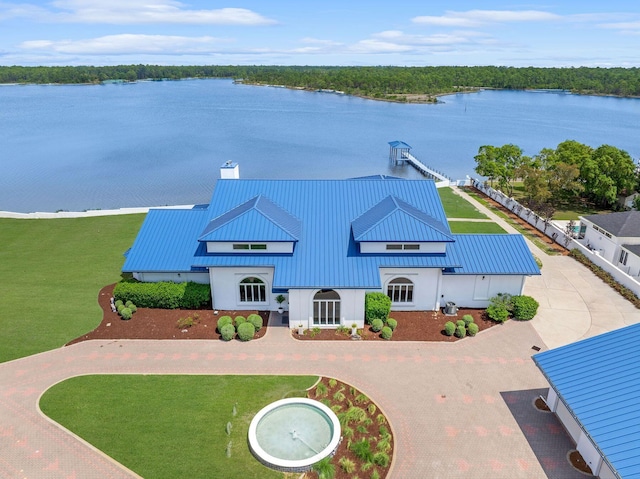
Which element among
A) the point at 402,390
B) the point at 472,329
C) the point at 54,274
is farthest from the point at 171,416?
the point at 54,274

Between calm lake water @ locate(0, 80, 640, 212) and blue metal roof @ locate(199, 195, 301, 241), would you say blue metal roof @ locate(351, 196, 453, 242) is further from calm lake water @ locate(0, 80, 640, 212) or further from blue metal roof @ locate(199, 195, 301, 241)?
calm lake water @ locate(0, 80, 640, 212)

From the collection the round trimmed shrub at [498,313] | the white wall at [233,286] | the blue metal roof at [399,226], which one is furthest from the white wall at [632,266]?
the white wall at [233,286]

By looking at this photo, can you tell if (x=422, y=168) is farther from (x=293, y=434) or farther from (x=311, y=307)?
(x=293, y=434)

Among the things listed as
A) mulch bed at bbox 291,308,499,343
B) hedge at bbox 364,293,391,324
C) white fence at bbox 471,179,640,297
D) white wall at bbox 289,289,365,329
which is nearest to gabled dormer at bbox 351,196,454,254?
hedge at bbox 364,293,391,324

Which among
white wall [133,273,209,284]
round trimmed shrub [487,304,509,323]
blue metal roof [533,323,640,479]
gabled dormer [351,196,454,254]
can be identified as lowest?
round trimmed shrub [487,304,509,323]

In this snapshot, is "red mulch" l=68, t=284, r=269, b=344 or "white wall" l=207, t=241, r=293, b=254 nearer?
"red mulch" l=68, t=284, r=269, b=344

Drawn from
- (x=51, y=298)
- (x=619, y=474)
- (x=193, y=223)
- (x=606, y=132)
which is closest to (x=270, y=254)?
(x=193, y=223)
